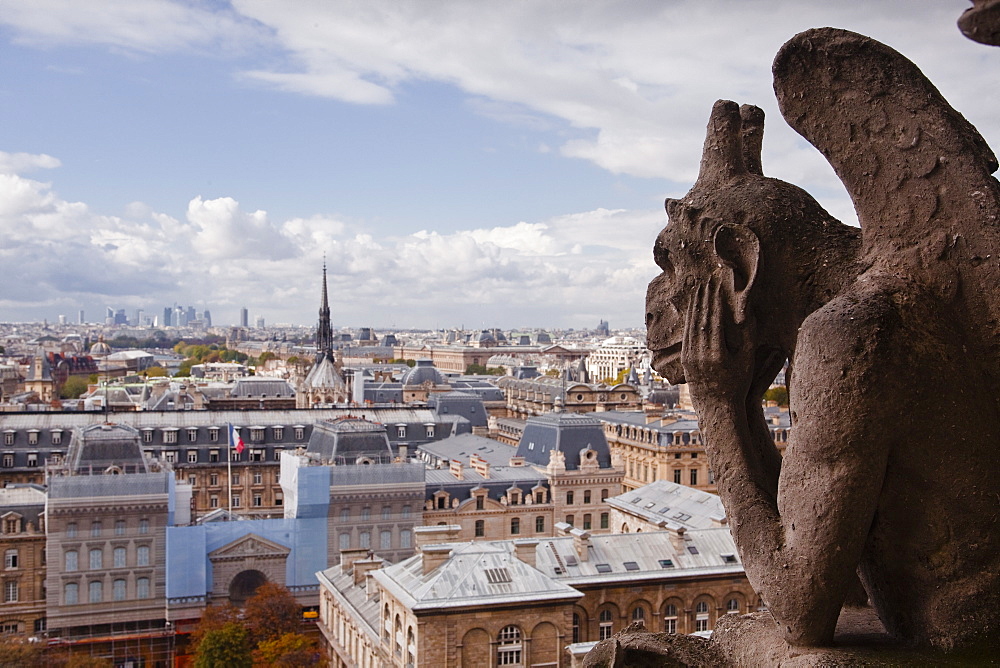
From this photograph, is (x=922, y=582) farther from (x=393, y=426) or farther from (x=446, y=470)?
(x=393, y=426)

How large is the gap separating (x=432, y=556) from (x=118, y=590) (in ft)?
69.7

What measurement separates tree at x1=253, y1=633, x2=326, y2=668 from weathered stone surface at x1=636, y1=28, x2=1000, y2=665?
112ft

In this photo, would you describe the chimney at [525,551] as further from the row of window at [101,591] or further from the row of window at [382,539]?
the row of window at [101,591]

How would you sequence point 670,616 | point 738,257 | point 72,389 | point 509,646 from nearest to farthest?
point 738,257 < point 509,646 < point 670,616 < point 72,389

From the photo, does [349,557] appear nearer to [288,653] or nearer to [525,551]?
[288,653]

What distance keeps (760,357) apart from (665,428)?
58992 millimetres

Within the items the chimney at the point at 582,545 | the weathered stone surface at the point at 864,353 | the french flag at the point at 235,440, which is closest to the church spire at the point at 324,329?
the french flag at the point at 235,440

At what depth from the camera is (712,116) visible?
18.2 feet

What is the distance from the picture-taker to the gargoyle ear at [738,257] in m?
4.95

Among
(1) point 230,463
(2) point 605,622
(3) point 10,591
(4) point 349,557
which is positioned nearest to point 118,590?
(3) point 10,591

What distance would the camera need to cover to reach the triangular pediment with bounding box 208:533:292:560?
46844 mm

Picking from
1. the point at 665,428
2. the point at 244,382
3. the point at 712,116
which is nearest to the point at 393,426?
the point at 665,428

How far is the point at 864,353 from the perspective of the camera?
14.2 ft

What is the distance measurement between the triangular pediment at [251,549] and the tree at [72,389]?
96.8m
